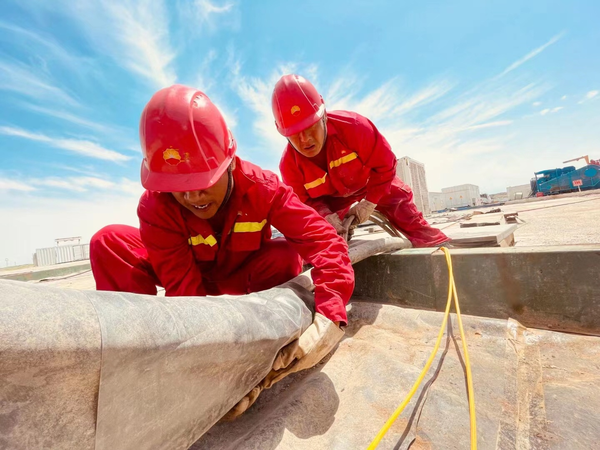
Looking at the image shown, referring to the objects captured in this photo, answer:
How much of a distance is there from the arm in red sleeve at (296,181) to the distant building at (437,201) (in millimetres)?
19820

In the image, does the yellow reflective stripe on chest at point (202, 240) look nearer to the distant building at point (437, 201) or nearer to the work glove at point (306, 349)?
the work glove at point (306, 349)

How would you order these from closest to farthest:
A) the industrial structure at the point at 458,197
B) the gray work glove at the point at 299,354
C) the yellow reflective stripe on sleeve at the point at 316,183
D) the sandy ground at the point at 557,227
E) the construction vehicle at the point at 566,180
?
1. the gray work glove at the point at 299,354
2. the yellow reflective stripe on sleeve at the point at 316,183
3. the sandy ground at the point at 557,227
4. the construction vehicle at the point at 566,180
5. the industrial structure at the point at 458,197

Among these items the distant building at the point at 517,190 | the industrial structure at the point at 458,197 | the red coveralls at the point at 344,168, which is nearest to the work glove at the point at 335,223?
the red coveralls at the point at 344,168

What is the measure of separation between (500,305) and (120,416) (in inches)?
76.1

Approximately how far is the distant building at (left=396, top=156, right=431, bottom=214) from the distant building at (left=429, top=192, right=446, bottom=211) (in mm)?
10591

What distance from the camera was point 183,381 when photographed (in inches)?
27.3

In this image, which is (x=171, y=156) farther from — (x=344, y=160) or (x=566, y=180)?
(x=566, y=180)

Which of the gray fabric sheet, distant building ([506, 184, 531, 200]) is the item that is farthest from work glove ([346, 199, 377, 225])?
distant building ([506, 184, 531, 200])

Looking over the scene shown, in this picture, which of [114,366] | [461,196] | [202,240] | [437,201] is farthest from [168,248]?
[461,196]

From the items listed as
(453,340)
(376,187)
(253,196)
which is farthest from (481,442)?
(376,187)

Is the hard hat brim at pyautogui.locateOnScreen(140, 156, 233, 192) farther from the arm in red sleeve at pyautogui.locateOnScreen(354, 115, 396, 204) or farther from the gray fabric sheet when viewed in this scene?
the arm in red sleeve at pyautogui.locateOnScreen(354, 115, 396, 204)

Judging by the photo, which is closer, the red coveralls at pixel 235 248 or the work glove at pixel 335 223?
the red coveralls at pixel 235 248

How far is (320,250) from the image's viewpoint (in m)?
1.53

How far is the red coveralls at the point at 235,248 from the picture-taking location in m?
1.48
